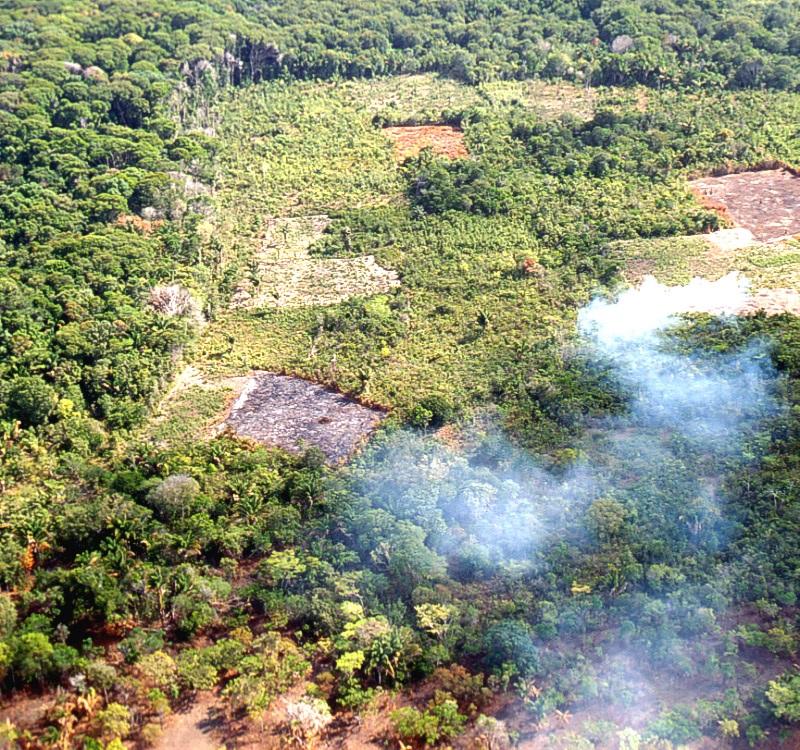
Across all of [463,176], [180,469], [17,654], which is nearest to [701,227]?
[463,176]

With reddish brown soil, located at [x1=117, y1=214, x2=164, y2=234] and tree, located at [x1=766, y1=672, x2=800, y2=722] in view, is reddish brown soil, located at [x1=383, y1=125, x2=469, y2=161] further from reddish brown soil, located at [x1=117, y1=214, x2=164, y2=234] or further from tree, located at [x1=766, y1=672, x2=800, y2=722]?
tree, located at [x1=766, y1=672, x2=800, y2=722]

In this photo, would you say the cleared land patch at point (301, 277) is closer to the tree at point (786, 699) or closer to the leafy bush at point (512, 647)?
the leafy bush at point (512, 647)

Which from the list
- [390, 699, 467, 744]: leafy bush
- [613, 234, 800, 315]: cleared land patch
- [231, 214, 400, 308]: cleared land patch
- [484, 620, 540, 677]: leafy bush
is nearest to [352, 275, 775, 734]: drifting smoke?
[484, 620, 540, 677]: leafy bush

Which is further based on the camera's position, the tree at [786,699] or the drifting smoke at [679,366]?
the drifting smoke at [679,366]

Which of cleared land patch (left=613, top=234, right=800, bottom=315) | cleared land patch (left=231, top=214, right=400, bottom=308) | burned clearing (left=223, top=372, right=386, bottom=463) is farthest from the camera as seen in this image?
cleared land patch (left=231, top=214, right=400, bottom=308)

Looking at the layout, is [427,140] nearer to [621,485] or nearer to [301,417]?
[301,417]

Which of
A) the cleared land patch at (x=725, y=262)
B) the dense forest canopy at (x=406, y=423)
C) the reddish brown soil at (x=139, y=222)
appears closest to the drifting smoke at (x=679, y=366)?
the dense forest canopy at (x=406, y=423)

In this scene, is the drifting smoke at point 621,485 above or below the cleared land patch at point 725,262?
below
